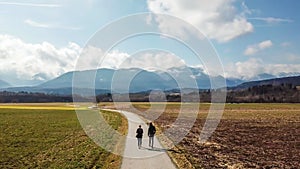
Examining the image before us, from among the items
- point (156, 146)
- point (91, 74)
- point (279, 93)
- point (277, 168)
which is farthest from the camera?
point (279, 93)

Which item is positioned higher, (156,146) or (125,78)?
(125,78)

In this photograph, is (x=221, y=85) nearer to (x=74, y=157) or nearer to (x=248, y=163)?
(x=248, y=163)

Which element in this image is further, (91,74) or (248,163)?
(248,163)

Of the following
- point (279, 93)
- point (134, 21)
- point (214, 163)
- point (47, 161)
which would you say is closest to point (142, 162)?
point (214, 163)

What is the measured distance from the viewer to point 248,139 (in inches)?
1302

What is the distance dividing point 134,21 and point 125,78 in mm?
5921

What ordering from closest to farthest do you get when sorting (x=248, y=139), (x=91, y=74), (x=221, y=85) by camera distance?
(x=221, y=85) → (x=91, y=74) → (x=248, y=139)

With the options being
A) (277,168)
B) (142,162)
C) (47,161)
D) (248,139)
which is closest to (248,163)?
(277,168)

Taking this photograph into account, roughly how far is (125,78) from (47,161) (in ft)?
20.4

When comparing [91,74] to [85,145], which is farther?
[85,145]

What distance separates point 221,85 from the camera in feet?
53.3

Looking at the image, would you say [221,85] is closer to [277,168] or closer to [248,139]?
[277,168]

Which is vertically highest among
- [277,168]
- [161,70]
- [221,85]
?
[161,70]

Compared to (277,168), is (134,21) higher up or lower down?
higher up
